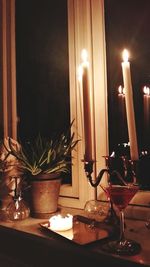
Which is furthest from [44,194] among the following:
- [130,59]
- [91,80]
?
[130,59]

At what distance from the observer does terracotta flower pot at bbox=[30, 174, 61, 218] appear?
1.08 metres

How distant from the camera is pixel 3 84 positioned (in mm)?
1517

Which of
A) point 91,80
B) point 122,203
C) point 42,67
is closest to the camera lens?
point 122,203

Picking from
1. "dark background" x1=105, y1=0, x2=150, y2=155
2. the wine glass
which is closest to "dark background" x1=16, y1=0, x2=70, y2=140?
"dark background" x1=105, y1=0, x2=150, y2=155

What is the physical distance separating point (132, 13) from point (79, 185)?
73 centimetres

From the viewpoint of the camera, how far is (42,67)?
144 centimetres

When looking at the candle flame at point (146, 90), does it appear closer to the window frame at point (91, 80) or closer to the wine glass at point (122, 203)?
the window frame at point (91, 80)

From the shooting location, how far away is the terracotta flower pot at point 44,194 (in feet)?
3.56

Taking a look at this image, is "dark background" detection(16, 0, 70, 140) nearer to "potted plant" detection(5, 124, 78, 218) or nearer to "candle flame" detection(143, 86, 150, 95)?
"potted plant" detection(5, 124, 78, 218)

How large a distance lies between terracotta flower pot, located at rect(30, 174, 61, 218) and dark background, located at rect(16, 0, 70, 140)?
1.07ft

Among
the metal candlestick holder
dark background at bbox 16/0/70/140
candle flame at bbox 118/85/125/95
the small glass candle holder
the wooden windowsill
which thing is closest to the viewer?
the wooden windowsill

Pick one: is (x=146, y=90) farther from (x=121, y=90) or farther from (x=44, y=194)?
(x=44, y=194)

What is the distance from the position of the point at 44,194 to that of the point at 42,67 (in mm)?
648

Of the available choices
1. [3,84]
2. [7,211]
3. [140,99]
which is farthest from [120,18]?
[7,211]
